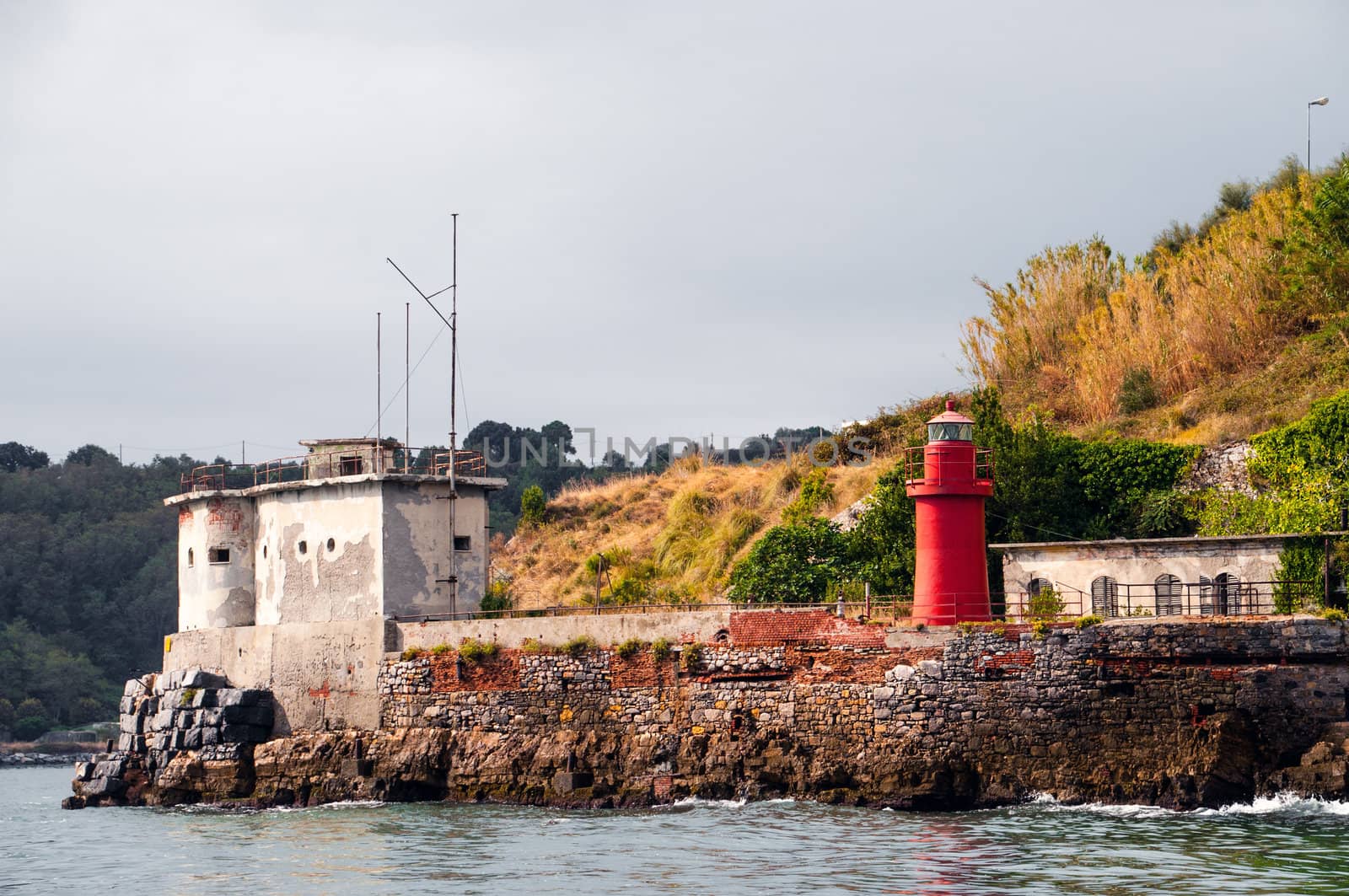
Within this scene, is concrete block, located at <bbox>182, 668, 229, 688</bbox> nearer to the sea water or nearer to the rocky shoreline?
the sea water

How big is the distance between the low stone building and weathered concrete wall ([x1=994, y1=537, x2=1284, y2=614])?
16 millimetres

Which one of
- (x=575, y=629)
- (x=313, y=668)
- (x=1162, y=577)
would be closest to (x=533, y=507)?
(x=313, y=668)

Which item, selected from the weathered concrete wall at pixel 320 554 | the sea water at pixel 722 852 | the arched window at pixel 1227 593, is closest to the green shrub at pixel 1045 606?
the arched window at pixel 1227 593

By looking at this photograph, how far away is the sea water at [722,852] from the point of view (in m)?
22.8

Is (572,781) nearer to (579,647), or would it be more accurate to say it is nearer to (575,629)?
(579,647)

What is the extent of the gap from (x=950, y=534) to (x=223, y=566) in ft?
58.8

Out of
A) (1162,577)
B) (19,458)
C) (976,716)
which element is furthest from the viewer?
(19,458)

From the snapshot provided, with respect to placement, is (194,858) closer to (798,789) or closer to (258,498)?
(798,789)

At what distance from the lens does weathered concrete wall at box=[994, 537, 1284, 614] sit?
1268 inches

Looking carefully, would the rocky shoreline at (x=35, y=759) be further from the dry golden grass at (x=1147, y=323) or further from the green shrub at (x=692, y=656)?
the green shrub at (x=692, y=656)

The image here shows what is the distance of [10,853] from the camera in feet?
102

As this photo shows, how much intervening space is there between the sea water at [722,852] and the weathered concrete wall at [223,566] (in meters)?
8.08

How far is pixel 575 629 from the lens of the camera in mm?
34219

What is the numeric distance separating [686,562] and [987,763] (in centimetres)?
2185
